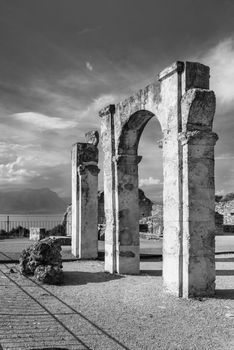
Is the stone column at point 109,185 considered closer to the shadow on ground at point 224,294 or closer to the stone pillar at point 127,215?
the stone pillar at point 127,215

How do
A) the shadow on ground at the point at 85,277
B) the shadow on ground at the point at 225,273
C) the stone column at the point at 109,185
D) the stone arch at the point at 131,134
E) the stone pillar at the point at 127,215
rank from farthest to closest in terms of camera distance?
the stone column at the point at 109,185 < the stone pillar at the point at 127,215 < the shadow on ground at the point at 225,273 < the stone arch at the point at 131,134 < the shadow on ground at the point at 85,277

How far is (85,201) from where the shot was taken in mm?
16844

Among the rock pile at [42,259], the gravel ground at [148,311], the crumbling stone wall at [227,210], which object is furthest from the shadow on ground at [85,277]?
the crumbling stone wall at [227,210]

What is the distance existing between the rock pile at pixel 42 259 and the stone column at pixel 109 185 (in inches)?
74.4

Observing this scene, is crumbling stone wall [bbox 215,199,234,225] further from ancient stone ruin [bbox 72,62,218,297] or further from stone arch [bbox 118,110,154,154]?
ancient stone ruin [bbox 72,62,218,297]

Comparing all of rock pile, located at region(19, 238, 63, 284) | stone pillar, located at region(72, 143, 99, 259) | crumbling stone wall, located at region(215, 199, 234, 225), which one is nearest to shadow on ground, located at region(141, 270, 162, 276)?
rock pile, located at region(19, 238, 63, 284)

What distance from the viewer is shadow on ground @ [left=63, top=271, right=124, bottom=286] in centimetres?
1149

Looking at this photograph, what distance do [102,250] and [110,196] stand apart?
20.6 feet

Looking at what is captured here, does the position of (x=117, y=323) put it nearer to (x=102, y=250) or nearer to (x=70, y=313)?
(x=70, y=313)

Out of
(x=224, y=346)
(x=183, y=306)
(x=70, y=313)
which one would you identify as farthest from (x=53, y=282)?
(x=224, y=346)

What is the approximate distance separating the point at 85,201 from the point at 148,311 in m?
→ 8.72

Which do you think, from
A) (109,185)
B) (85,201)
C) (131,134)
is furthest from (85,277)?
(85,201)

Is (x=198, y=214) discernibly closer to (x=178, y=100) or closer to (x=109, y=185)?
(x=178, y=100)

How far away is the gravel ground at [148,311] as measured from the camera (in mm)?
6770
